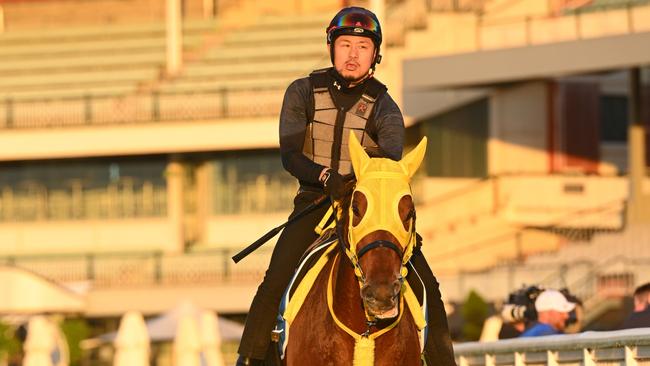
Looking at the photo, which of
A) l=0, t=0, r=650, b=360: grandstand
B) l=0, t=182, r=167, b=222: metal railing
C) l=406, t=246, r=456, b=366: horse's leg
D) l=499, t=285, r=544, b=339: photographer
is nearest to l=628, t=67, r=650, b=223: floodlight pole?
l=0, t=0, r=650, b=360: grandstand

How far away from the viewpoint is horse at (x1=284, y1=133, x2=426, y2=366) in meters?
8.09

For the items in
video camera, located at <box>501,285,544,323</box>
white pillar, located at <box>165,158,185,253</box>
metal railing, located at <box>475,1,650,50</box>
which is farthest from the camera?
white pillar, located at <box>165,158,185,253</box>

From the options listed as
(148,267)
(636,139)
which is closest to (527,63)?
(636,139)

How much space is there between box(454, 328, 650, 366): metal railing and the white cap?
1241mm

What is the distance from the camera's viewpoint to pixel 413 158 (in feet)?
27.9

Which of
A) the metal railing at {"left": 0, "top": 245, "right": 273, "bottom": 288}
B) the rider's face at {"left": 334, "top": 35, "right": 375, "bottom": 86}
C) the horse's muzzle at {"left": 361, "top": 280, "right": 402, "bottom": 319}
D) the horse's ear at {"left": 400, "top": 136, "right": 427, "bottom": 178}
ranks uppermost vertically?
the rider's face at {"left": 334, "top": 35, "right": 375, "bottom": 86}

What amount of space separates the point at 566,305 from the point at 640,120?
22903 mm

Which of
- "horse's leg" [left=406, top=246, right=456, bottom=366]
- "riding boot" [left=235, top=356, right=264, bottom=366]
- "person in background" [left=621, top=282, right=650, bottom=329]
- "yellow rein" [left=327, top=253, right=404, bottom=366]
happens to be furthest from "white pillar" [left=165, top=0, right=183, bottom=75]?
"yellow rein" [left=327, top=253, right=404, bottom=366]

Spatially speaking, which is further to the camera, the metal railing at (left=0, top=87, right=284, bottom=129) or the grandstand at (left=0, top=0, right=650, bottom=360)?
the metal railing at (left=0, top=87, right=284, bottom=129)

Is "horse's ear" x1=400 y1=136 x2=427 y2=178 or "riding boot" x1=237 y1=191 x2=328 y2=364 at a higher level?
"horse's ear" x1=400 y1=136 x2=427 y2=178

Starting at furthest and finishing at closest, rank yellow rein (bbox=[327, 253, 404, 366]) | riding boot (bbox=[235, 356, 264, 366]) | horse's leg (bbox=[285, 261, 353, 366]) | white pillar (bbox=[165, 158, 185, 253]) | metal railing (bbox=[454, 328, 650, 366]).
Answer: white pillar (bbox=[165, 158, 185, 253]) → metal railing (bbox=[454, 328, 650, 366]) → riding boot (bbox=[235, 356, 264, 366]) → horse's leg (bbox=[285, 261, 353, 366]) → yellow rein (bbox=[327, 253, 404, 366])

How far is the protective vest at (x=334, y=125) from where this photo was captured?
32.3ft

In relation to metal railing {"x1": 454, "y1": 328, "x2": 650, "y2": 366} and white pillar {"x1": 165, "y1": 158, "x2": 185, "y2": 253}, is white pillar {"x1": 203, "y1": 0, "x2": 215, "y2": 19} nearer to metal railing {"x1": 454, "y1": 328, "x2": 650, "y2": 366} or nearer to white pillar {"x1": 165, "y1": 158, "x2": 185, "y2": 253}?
white pillar {"x1": 165, "y1": 158, "x2": 185, "y2": 253}

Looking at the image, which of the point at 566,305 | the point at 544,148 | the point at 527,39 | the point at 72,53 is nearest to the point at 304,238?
the point at 566,305
